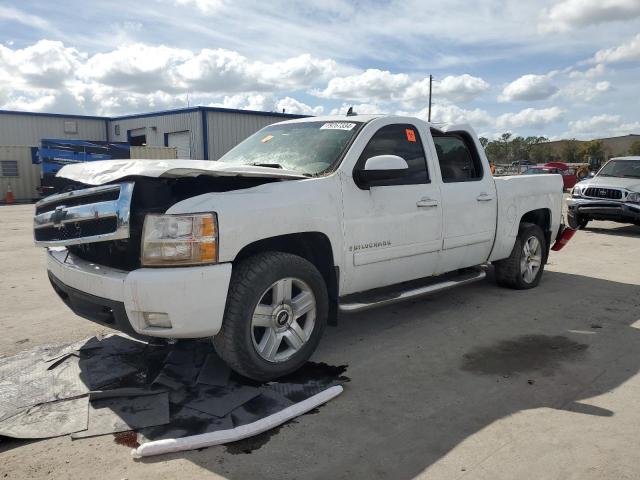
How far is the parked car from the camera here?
11.4 metres

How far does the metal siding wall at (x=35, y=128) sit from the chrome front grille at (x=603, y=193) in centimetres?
3120

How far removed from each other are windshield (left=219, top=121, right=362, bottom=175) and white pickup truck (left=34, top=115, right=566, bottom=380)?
0.02 meters

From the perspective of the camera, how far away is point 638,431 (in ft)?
10.1

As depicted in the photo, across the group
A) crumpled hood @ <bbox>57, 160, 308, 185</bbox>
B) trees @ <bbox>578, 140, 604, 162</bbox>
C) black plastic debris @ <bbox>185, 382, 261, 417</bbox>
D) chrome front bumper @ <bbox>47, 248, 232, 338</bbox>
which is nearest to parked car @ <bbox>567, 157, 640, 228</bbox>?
crumpled hood @ <bbox>57, 160, 308, 185</bbox>

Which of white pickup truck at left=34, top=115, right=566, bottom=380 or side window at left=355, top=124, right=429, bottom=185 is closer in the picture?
white pickup truck at left=34, top=115, right=566, bottom=380

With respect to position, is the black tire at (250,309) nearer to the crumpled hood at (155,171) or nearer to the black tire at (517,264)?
the crumpled hood at (155,171)

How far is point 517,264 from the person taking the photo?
20.4 feet

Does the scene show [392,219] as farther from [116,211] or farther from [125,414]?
[125,414]

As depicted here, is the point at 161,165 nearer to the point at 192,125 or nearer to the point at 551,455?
the point at 551,455

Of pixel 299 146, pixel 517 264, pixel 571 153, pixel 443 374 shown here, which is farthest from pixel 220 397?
pixel 571 153

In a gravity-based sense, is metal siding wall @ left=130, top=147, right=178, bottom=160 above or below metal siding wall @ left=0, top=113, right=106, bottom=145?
below

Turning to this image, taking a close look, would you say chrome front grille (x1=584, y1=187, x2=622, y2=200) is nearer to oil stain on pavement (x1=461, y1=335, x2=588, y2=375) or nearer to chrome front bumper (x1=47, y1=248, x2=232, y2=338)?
oil stain on pavement (x1=461, y1=335, x2=588, y2=375)

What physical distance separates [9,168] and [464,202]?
84.1 ft

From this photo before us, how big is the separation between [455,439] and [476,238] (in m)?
2.78
